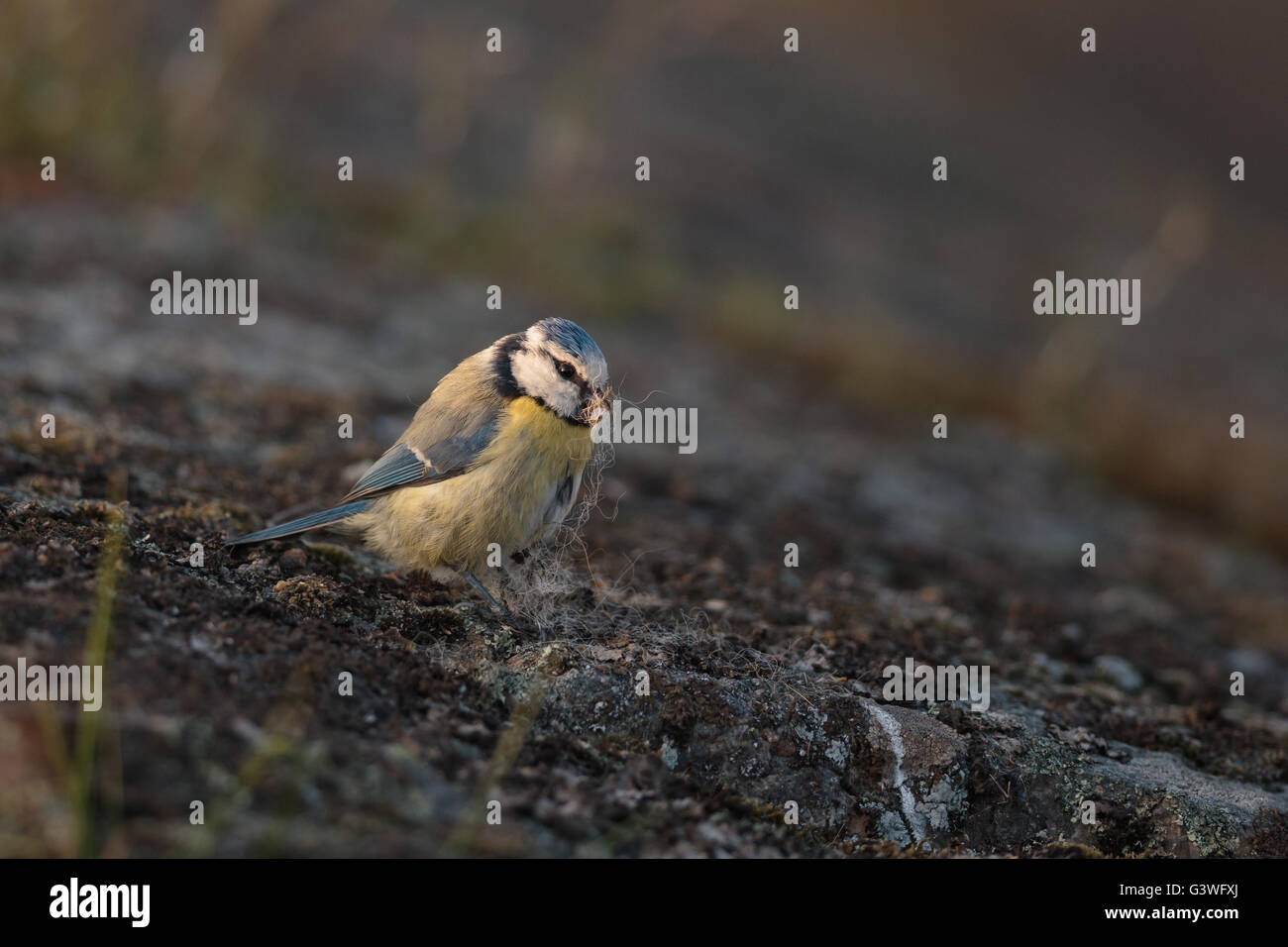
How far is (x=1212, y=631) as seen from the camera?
6.13 meters

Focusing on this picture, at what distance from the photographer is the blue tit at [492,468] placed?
3.85 meters

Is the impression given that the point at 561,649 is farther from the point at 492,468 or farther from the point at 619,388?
the point at 619,388

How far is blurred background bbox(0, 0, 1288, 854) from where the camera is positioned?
2.90 metres

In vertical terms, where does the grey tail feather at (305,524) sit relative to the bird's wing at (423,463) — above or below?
below

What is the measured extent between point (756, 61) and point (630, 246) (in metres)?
9.43

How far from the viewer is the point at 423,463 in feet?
13.1

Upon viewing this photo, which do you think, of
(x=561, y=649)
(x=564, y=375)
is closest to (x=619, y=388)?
(x=564, y=375)

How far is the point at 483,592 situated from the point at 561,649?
0.62m

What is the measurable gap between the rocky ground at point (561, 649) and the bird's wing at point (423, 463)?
0.39 meters

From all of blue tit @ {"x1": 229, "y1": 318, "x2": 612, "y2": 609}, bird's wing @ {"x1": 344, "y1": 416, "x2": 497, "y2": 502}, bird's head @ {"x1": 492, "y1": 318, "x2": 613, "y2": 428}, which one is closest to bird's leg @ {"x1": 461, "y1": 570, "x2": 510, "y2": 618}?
blue tit @ {"x1": 229, "y1": 318, "x2": 612, "y2": 609}

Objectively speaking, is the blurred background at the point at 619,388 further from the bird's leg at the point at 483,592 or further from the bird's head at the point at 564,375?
the bird's head at the point at 564,375

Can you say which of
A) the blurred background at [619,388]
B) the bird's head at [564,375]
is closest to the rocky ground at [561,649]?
the blurred background at [619,388]

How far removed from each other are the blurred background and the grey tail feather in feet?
0.34
